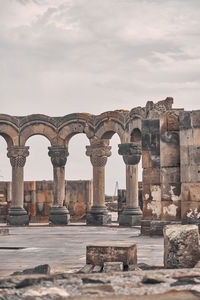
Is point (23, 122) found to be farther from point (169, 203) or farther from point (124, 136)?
point (169, 203)

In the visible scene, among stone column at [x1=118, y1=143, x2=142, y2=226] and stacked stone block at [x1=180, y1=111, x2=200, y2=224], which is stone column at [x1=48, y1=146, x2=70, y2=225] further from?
stacked stone block at [x1=180, y1=111, x2=200, y2=224]

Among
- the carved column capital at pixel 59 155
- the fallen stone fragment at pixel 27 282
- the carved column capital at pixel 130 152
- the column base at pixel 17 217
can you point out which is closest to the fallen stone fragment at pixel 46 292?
the fallen stone fragment at pixel 27 282

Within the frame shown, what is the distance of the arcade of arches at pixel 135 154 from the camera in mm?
11469

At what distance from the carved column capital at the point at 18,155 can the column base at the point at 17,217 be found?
172 centimetres

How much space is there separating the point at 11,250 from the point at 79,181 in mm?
12682

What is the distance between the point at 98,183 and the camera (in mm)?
18578

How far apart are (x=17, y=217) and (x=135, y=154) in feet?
17.4

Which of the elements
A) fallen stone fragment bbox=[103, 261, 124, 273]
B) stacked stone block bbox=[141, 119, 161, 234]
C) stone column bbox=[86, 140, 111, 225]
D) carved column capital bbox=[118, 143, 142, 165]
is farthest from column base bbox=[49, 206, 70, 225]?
Answer: fallen stone fragment bbox=[103, 261, 124, 273]

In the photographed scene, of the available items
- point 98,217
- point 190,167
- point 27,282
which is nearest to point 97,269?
point 27,282

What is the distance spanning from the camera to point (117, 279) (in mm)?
4777

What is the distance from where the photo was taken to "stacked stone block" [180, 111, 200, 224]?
1127 centimetres

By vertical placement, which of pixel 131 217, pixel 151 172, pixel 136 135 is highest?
pixel 136 135

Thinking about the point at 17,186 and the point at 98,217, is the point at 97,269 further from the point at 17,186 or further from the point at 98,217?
the point at 17,186

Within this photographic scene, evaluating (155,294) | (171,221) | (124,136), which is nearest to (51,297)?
(155,294)
